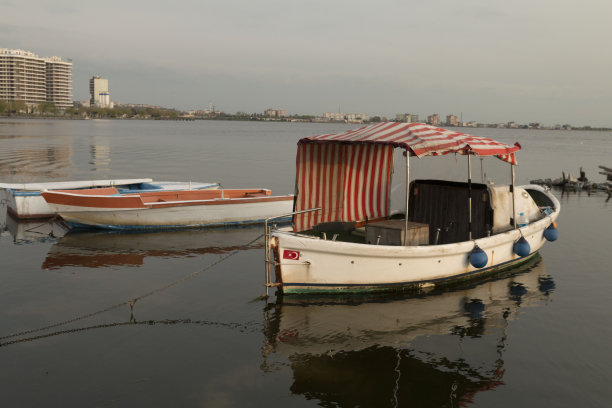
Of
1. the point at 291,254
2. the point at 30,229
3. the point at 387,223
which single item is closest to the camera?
the point at 291,254

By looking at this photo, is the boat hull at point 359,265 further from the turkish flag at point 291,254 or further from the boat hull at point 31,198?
the boat hull at point 31,198

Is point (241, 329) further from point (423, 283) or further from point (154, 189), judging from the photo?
point (154, 189)

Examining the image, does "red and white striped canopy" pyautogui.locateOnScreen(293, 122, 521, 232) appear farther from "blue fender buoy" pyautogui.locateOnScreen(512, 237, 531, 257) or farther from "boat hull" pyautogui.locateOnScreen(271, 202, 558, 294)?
"blue fender buoy" pyautogui.locateOnScreen(512, 237, 531, 257)

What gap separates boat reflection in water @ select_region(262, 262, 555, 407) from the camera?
8.62 metres

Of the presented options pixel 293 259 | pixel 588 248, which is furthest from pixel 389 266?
pixel 588 248

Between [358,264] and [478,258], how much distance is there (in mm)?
3286

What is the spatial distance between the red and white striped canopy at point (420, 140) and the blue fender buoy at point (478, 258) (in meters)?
2.50

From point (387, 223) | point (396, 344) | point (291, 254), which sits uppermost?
point (387, 223)

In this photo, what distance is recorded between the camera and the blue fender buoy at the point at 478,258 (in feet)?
44.1

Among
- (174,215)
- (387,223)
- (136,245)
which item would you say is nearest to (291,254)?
(387,223)

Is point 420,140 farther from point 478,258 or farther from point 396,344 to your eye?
point 396,344

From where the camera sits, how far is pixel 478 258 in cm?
1343

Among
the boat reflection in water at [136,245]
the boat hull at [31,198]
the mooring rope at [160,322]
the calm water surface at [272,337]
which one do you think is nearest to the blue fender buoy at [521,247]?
the calm water surface at [272,337]

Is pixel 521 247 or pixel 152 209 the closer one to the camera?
pixel 521 247
